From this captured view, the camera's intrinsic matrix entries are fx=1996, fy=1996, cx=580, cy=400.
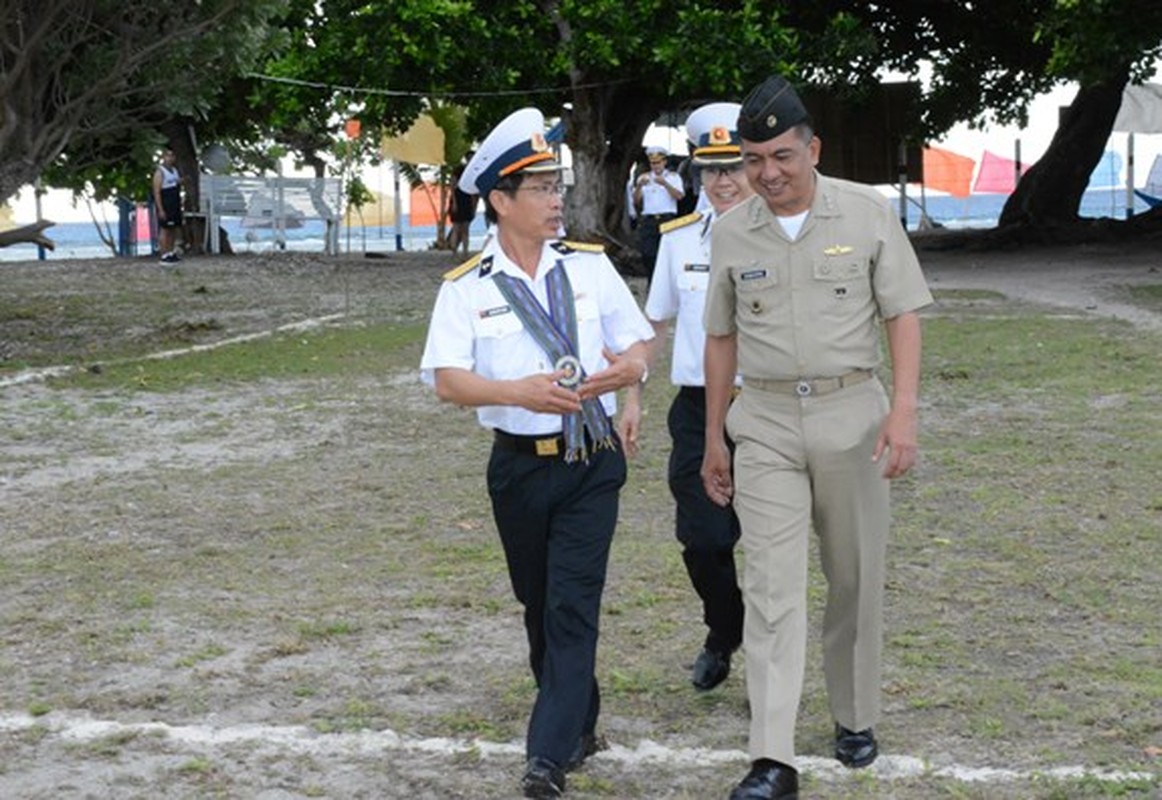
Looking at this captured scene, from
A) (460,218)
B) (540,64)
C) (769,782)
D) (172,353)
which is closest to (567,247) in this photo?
(769,782)

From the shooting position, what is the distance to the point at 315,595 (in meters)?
7.60

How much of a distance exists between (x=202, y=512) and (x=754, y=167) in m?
5.10

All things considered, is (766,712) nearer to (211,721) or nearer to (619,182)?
(211,721)

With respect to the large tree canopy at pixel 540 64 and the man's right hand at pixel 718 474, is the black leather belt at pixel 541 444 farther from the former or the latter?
the large tree canopy at pixel 540 64

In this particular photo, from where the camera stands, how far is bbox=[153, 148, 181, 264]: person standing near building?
3127 cm

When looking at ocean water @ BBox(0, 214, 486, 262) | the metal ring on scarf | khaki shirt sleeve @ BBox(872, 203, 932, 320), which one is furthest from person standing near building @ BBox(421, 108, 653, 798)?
ocean water @ BBox(0, 214, 486, 262)

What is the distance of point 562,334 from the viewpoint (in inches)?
203

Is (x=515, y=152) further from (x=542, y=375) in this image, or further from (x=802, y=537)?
(x=802, y=537)

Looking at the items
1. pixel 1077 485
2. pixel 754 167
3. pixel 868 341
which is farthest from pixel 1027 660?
pixel 1077 485

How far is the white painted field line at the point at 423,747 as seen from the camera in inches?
204

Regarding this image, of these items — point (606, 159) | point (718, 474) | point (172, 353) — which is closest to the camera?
point (718, 474)

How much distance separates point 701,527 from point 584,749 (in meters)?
0.93

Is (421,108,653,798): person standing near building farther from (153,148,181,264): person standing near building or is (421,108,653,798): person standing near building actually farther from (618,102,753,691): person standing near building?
(153,148,181,264): person standing near building

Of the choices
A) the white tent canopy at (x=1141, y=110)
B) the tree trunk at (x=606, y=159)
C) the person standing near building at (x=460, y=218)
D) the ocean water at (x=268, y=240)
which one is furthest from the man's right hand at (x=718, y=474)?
the white tent canopy at (x=1141, y=110)
